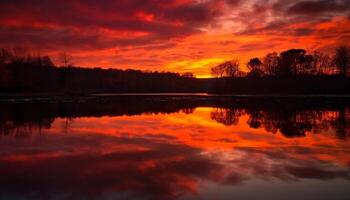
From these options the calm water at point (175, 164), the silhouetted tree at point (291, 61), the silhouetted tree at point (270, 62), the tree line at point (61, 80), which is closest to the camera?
the calm water at point (175, 164)

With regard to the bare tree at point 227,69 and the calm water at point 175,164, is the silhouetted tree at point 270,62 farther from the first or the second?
the calm water at point 175,164

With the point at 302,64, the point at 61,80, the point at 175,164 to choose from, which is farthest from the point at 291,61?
the point at 175,164

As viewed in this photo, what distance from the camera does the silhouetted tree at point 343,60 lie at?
95.2 m

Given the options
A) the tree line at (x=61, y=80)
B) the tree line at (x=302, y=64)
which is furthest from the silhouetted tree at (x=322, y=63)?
the tree line at (x=61, y=80)

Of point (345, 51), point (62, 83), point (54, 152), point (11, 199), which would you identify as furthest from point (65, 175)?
point (345, 51)

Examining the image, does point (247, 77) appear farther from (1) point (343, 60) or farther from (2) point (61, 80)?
(2) point (61, 80)

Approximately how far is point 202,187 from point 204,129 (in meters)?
13.3

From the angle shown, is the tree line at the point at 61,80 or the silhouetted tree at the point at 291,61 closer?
the tree line at the point at 61,80

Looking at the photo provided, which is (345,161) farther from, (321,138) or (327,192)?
(321,138)

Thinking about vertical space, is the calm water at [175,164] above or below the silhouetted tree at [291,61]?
below

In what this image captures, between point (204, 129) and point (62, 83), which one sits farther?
point (62, 83)

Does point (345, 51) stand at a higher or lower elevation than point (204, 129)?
higher

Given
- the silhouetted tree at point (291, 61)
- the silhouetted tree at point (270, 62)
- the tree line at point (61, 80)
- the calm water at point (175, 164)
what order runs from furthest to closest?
the silhouetted tree at point (270, 62), the silhouetted tree at point (291, 61), the tree line at point (61, 80), the calm water at point (175, 164)

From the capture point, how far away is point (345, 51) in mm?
96500
